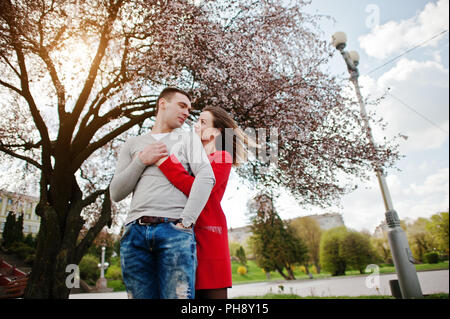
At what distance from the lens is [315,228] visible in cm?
4153

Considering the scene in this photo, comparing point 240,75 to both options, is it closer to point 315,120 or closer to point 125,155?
point 315,120

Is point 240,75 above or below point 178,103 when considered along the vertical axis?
above

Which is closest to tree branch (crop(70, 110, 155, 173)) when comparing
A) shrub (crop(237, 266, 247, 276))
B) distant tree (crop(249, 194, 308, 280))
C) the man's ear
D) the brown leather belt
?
the man's ear

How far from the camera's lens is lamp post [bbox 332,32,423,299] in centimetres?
636

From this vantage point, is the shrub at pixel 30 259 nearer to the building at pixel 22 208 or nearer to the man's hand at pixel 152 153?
the building at pixel 22 208

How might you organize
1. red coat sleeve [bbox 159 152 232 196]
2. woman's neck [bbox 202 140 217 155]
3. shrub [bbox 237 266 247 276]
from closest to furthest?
1. red coat sleeve [bbox 159 152 232 196]
2. woman's neck [bbox 202 140 217 155]
3. shrub [bbox 237 266 247 276]

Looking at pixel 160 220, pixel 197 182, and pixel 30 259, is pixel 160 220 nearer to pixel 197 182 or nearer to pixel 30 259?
pixel 197 182

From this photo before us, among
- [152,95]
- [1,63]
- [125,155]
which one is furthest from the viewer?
[152,95]

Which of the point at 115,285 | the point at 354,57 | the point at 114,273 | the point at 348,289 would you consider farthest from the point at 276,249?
the point at 354,57

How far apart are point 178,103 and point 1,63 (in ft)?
26.3

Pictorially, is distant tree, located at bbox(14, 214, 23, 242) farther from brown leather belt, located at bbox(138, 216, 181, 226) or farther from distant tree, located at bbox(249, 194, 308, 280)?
distant tree, located at bbox(249, 194, 308, 280)

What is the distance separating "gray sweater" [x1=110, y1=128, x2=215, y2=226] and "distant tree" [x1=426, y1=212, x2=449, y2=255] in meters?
42.4

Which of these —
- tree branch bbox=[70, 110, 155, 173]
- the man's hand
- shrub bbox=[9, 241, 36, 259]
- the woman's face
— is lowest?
shrub bbox=[9, 241, 36, 259]
